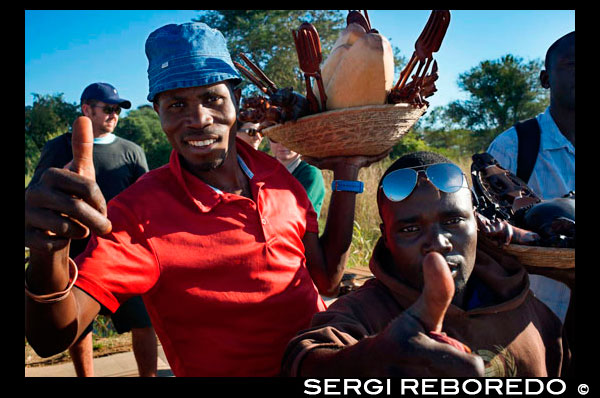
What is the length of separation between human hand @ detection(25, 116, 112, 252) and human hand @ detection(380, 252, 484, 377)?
0.76 meters

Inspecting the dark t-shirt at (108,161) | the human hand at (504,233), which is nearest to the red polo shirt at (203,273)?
the human hand at (504,233)

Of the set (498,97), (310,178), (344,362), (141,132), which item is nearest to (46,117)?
(141,132)

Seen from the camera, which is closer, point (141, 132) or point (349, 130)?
point (349, 130)

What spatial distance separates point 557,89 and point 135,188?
1791 mm

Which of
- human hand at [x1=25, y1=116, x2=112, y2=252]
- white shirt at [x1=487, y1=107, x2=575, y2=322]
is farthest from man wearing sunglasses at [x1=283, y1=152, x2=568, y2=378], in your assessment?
human hand at [x1=25, y1=116, x2=112, y2=252]

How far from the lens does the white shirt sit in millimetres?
2064

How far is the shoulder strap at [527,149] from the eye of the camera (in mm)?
2197

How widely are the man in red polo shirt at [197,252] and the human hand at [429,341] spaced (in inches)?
30.3

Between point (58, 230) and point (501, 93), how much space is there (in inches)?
959

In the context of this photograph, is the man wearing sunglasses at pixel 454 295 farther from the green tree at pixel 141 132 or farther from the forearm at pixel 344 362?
the green tree at pixel 141 132

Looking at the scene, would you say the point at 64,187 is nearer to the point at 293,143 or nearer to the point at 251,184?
the point at 251,184

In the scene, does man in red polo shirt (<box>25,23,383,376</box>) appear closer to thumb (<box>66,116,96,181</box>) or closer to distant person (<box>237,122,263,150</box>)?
thumb (<box>66,116,96,181</box>)

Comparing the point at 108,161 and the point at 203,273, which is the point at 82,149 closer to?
the point at 203,273

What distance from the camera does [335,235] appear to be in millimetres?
2094
